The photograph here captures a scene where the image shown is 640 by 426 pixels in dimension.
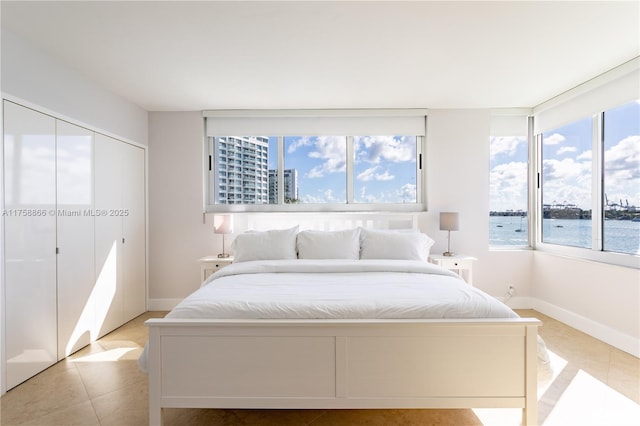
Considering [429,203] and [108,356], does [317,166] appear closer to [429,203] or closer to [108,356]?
[429,203]

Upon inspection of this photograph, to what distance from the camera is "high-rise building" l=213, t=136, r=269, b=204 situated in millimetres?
4301

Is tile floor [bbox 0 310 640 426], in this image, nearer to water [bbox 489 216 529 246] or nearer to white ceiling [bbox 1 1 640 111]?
water [bbox 489 216 529 246]

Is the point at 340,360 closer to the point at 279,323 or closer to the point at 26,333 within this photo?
the point at 279,323

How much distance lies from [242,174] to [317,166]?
0.97 m

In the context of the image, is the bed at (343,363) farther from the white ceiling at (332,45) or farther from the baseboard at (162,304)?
the baseboard at (162,304)

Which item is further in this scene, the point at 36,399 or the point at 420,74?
the point at 420,74

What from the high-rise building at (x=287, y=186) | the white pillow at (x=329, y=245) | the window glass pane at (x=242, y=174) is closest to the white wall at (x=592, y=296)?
the white pillow at (x=329, y=245)

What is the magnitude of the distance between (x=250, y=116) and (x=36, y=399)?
3.21 meters

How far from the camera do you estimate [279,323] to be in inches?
69.8

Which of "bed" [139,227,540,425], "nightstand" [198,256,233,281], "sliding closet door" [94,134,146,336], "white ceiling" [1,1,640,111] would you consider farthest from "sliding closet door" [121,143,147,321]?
"bed" [139,227,540,425]

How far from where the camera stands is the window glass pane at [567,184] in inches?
137

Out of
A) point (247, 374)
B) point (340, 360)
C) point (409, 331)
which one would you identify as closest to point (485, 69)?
point (409, 331)

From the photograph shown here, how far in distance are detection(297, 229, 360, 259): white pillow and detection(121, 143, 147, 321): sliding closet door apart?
196 cm

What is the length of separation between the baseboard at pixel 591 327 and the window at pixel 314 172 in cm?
183
